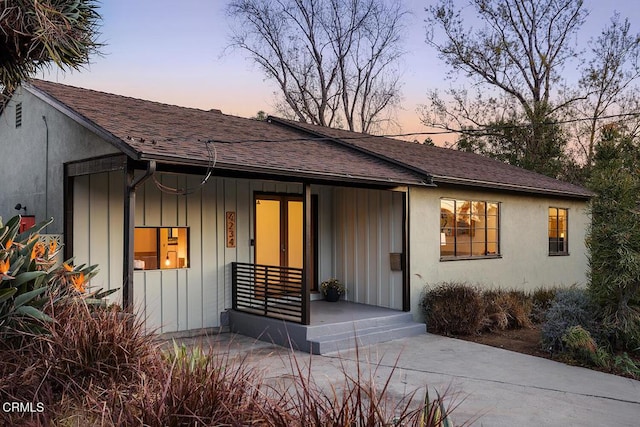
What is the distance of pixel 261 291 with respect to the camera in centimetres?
936

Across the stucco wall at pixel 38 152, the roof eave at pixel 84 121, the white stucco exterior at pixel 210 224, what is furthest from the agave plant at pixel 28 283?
the stucco wall at pixel 38 152

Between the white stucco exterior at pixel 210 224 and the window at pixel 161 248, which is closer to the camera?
the white stucco exterior at pixel 210 224

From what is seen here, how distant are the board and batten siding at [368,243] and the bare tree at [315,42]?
51.6ft

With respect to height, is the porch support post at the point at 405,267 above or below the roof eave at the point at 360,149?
below

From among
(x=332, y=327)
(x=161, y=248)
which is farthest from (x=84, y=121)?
(x=332, y=327)

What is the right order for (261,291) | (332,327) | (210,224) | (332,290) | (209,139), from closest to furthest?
(332,327) → (209,139) → (261,291) → (210,224) → (332,290)

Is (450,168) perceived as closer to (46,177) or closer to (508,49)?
(46,177)

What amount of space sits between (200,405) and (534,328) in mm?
8483

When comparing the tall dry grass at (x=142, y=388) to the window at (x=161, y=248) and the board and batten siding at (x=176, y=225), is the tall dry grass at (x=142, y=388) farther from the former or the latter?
the window at (x=161, y=248)

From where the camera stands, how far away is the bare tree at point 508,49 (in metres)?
25.4

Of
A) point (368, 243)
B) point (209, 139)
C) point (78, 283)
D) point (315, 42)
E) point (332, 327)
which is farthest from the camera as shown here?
point (315, 42)

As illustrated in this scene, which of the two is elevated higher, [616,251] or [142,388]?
[616,251]

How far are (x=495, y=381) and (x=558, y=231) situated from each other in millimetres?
9041

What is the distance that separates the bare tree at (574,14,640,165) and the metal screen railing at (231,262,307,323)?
20.2 m
